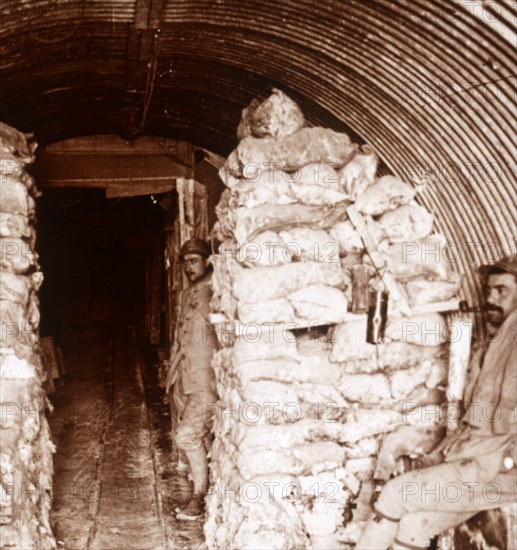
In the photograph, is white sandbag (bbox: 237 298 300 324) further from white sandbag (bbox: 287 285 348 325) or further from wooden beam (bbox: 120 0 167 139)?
wooden beam (bbox: 120 0 167 139)

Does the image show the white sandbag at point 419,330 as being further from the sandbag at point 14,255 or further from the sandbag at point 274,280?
the sandbag at point 14,255

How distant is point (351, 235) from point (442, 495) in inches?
77.6

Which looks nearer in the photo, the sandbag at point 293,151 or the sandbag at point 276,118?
the sandbag at point 293,151

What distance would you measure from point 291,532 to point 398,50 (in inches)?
133

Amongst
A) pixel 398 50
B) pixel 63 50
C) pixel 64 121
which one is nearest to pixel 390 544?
pixel 398 50

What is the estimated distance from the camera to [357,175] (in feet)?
17.0

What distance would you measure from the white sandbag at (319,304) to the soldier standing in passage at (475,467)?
1038 mm

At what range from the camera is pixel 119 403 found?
957 cm

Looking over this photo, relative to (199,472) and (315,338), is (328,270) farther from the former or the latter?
(199,472)

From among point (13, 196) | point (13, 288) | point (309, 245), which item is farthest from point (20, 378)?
point (309, 245)

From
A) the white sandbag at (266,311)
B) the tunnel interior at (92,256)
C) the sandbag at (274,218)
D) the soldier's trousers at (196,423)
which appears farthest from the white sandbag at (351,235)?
the tunnel interior at (92,256)

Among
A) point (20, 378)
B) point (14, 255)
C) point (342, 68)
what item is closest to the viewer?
point (20, 378)

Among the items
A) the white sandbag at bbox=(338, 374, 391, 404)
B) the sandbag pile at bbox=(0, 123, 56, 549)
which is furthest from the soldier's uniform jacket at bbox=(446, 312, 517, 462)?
the sandbag pile at bbox=(0, 123, 56, 549)

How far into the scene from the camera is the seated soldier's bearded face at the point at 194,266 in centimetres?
675
